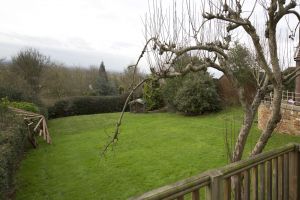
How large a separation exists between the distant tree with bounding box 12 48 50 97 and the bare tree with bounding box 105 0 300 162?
21.7 meters

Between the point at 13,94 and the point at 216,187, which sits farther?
the point at 13,94

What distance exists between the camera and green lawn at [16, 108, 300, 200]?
7352 mm

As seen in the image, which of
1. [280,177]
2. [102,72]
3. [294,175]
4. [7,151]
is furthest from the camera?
[102,72]

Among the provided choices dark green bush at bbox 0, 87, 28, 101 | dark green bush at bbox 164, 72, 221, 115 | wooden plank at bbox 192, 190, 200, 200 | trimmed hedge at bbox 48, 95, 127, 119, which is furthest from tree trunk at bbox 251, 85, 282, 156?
trimmed hedge at bbox 48, 95, 127, 119

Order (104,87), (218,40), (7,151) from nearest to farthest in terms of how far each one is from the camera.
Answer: (218,40) < (7,151) < (104,87)

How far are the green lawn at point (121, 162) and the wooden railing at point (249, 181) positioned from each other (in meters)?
3.44

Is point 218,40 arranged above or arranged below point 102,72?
below

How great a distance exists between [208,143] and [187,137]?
151cm

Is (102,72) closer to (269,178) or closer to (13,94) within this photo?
(13,94)

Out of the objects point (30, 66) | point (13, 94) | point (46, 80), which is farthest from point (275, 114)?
point (46, 80)

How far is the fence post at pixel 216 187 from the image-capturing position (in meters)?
2.18

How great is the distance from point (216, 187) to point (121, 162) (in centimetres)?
747

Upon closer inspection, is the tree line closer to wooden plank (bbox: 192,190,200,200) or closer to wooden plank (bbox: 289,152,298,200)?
wooden plank (bbox: 289,152,298,200)

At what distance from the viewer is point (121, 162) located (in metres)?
9.44
